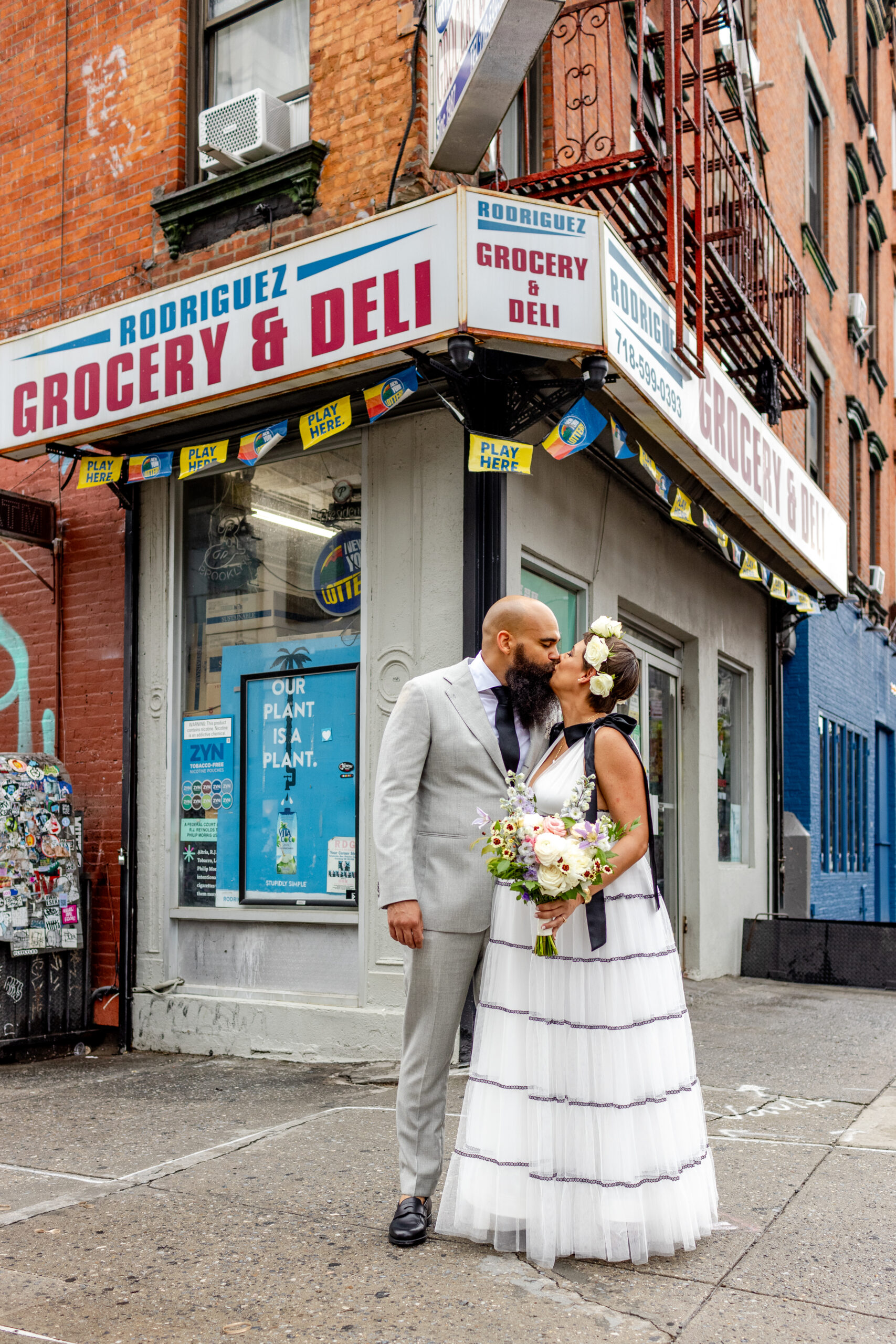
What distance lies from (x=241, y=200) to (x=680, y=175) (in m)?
2.73

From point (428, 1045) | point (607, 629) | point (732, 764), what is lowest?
point (428, 1045)

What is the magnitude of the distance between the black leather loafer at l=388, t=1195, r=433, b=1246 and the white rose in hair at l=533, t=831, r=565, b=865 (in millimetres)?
1150

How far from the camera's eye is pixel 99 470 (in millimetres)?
7809

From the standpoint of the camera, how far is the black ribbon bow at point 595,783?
3840 millimetres

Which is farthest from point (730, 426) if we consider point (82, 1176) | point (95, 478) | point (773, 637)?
point (82, 1176)

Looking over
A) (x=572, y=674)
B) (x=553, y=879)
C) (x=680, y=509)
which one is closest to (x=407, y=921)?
(x=553, y=879)

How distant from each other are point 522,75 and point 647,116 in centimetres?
439

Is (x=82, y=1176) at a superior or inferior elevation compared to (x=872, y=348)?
inferior

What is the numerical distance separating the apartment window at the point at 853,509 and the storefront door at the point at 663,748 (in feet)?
22.4

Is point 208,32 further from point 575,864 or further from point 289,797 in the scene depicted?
point 575,864

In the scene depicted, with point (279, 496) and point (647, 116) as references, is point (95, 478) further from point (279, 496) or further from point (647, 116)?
point (647, 116)

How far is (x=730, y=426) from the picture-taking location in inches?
340

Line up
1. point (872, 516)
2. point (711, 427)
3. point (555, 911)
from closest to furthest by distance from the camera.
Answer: point (555, 911)
point (711, 427)
point (872, 516)

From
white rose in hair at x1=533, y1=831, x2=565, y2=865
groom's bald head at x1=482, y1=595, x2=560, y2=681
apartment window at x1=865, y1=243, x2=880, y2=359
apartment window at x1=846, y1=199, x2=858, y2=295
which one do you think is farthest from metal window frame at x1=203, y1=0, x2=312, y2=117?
apartment window at x1=865, y1=243, x2=880, y2=359
